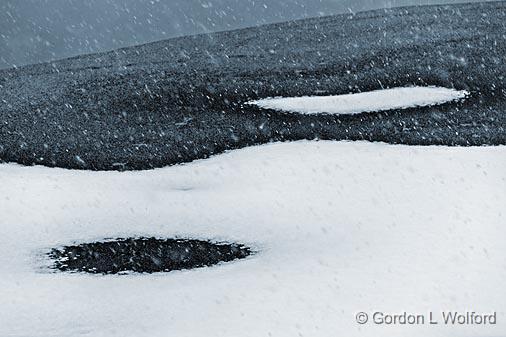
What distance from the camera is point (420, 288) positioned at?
269 centimetres

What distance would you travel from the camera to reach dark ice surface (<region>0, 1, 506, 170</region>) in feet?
15.4

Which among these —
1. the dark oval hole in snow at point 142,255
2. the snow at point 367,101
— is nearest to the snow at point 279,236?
the dark oval hole in snow at point 142,255

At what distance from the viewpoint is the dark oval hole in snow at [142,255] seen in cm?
312

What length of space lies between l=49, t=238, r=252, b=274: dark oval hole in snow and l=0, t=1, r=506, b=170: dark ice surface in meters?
1.09

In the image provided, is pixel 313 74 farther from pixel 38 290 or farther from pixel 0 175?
pixel 38 290

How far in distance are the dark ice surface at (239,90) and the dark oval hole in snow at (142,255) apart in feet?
3.58

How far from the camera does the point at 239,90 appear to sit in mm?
5883

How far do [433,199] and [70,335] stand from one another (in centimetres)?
203

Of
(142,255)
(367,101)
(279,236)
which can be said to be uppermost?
(367,101)

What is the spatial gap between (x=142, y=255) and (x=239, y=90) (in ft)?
9.53

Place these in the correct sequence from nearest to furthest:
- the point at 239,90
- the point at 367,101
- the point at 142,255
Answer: the point at 142,255
the point at 367,101
the point at 239,90

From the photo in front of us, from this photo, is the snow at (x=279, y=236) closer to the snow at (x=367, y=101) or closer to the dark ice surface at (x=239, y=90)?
the dark ice surface at (x=239, y=90)

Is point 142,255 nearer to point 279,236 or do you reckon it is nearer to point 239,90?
point 279,236

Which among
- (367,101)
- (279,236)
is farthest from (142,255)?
(367,101)
